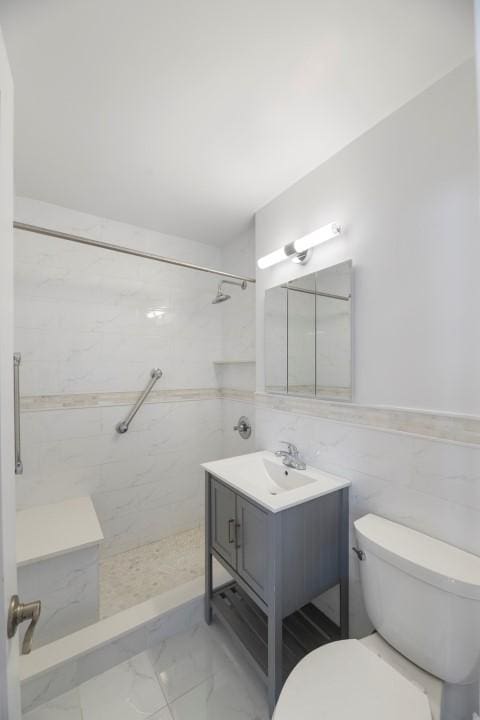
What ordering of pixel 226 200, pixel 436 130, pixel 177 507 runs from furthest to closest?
pixel 177 507 < pixel 226 200 < pixel 436 130

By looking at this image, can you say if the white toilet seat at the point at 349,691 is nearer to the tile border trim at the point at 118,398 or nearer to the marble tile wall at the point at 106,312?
the tile border trim at the point at 118,398

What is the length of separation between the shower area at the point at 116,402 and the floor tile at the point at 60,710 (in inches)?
8.5

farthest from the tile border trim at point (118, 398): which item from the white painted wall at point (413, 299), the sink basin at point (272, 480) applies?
the white painted wall at point (413, 299)

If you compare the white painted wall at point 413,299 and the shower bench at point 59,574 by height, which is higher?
the white painted wall at point 413,299

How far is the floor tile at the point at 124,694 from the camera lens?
Answer: 49.4 inches

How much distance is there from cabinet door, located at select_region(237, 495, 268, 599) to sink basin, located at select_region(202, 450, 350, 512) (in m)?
0.07

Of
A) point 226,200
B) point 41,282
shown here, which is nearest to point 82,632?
point 41,282

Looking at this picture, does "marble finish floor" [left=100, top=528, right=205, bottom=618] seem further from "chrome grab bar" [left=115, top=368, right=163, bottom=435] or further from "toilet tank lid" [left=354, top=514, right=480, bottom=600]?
"toilet tank lid" [left=354, top=514, right=480, bottom=600]

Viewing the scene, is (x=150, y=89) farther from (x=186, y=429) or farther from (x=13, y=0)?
(x=186, y=429)

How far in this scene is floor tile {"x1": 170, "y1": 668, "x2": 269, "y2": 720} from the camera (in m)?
1.24

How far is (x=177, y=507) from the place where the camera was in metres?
2.43

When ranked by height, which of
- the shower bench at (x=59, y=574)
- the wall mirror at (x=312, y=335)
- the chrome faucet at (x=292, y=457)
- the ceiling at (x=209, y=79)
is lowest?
the shower bench at (x=59, y=574)

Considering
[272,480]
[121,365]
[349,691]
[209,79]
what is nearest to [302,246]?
[209,79]

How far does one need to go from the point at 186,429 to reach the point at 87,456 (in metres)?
0.74
